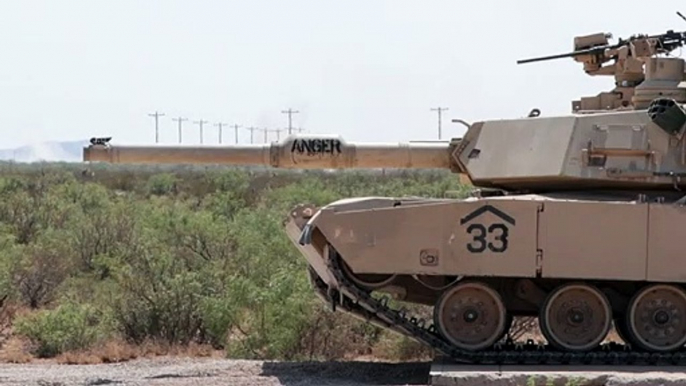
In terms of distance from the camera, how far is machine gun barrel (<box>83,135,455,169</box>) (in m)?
15.0

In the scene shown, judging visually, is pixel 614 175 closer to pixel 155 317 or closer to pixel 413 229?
pixel 413 229

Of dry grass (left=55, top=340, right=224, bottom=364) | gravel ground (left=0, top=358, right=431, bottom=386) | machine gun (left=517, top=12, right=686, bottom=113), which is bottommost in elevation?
dry grass (left=55, top=340, right=224, bottom=364)

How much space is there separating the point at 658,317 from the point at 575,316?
0.81 metres

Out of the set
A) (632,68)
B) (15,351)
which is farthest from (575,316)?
(15,351)

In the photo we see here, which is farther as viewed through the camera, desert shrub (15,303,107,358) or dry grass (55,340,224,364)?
desert shrub (15,303,107,358)

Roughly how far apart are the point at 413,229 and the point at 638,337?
2.44 meters

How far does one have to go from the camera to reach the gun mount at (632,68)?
14.1m

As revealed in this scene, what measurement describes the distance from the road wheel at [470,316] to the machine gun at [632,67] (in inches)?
98.3

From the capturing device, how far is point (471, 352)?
42.9 ft

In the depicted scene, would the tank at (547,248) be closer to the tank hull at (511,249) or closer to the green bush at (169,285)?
the tank hull at (511,249)

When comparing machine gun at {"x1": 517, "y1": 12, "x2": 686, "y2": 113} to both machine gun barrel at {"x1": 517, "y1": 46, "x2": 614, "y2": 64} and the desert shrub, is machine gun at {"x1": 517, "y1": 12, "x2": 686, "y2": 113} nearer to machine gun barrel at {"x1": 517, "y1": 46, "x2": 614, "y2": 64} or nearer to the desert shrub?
machine gun barrel at {"x1": 517, "y1": 46, "x2": 614, "y2": 64}

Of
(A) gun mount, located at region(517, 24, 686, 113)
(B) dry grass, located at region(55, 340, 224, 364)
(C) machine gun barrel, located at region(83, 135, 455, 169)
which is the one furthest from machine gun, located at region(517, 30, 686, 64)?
(B) dry grass, located at region(55, 340, 224, 364)

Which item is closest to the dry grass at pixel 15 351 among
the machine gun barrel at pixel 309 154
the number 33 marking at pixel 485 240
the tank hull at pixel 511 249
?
the machine gun barrel at pixel 309 154

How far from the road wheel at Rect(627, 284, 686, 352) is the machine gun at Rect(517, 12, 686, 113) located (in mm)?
2066
